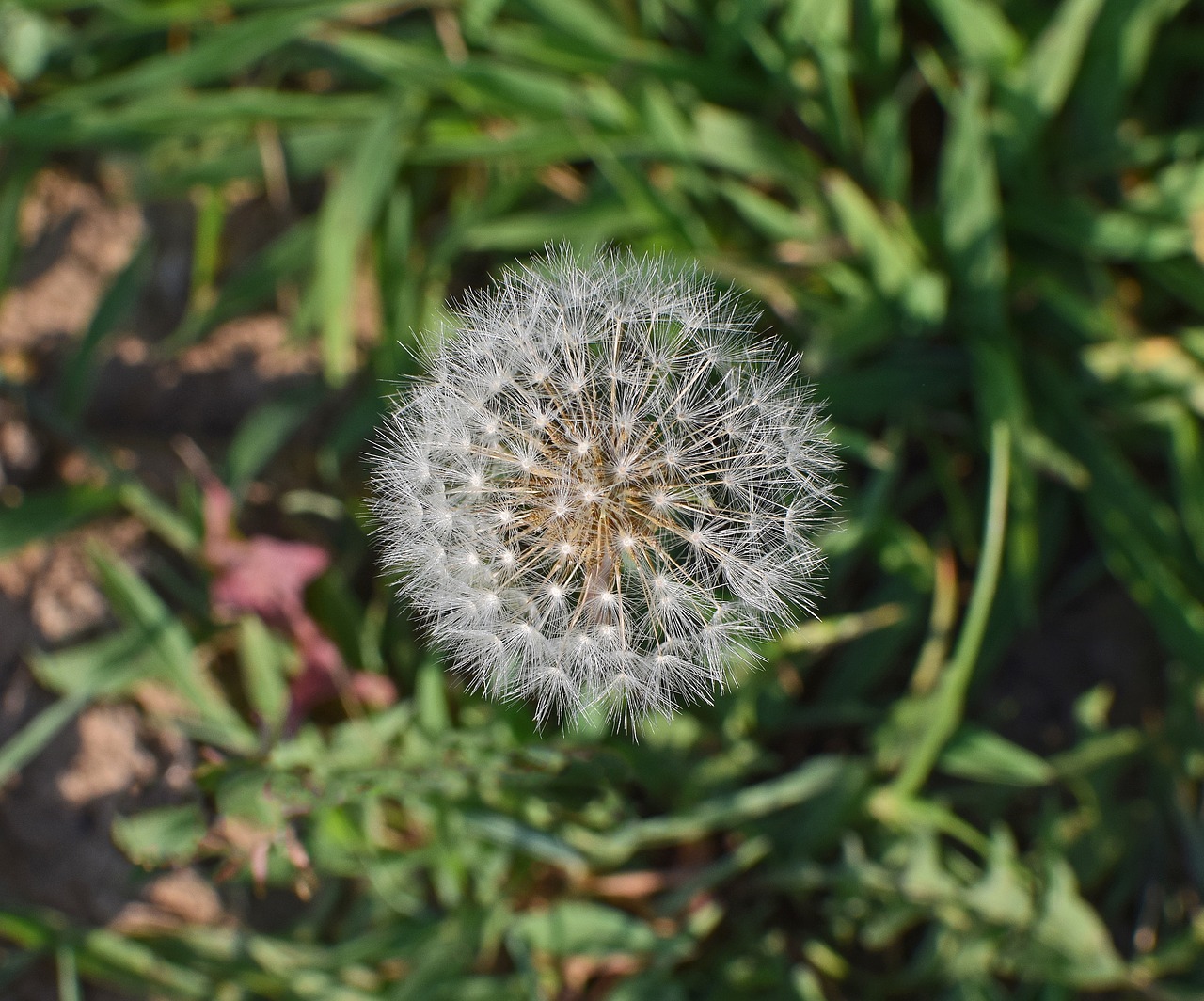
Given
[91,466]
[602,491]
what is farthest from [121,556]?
[602,491]

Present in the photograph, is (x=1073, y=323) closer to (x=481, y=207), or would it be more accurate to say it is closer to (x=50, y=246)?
(x=481, y=207)

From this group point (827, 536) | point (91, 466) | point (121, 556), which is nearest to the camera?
point (827, 536)

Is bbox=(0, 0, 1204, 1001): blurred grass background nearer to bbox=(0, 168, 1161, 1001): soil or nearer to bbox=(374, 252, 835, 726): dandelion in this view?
bbox=(0, 168, 1161, 1001): soil

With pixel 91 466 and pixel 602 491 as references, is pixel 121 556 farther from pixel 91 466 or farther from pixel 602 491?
pixel 602 491

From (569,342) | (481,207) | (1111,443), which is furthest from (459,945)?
(1111,443)

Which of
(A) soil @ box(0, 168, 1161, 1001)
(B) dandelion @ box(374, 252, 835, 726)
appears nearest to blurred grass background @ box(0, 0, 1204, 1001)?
(A) soil @ box(0, 168, 1161, 1001)

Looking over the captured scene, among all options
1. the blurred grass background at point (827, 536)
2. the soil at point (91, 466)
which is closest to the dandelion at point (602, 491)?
the blurred grass background at point (827, 536)

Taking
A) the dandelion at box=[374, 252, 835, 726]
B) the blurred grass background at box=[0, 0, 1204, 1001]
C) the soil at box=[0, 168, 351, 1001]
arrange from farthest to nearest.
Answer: the soil at box=[0, 168, 351, 1001], the blurred grass background at box=[0, 0, 1204, 1001], the dandelion at box=[374, 252, 835, 726]
